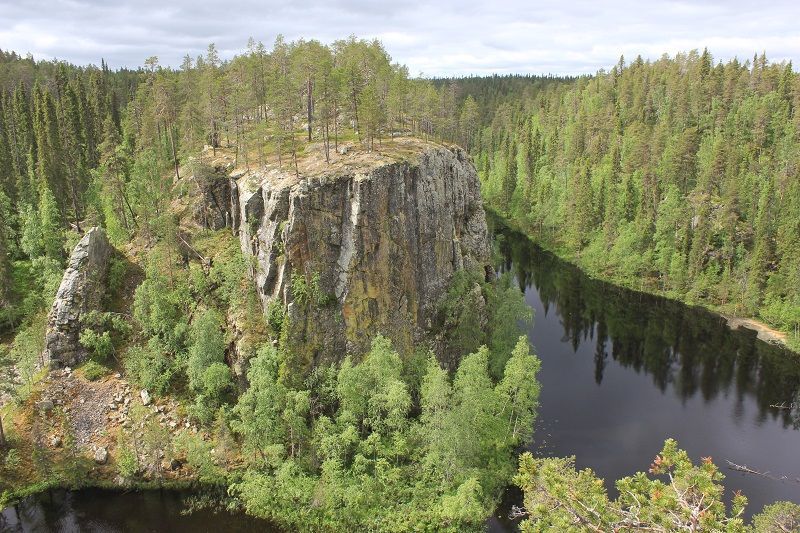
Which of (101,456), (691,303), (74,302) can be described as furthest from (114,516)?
(691,303)

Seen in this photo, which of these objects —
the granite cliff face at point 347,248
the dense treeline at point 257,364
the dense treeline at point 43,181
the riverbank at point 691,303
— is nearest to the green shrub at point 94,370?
the dense treeline at point 257,364

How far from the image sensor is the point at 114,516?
38.3m

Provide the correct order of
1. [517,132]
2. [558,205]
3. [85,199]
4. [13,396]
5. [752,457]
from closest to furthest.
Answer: [13,396] → [752,457] → [85,199] → [558,205] → [517,132]

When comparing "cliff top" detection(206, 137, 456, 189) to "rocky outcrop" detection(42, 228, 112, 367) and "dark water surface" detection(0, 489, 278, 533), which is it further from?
"dark water surface" detection(0, 489, 278, 533)

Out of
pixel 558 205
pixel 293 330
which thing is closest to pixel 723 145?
pixel 558 205

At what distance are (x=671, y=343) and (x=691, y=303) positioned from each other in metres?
14.8

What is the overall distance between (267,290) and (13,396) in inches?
845

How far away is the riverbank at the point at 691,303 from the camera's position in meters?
70.3

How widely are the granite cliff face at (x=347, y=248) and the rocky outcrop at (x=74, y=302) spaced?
13.8m

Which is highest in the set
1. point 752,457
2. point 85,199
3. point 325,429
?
point 85,199

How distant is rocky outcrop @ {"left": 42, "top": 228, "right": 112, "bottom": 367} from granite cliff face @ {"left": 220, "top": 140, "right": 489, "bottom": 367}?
13784 millimetres

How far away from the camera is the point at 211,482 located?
133 ft

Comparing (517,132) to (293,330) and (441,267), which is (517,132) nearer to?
(441,267)

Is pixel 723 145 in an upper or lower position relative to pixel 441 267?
upper
